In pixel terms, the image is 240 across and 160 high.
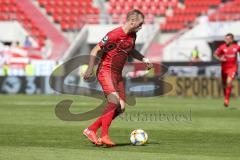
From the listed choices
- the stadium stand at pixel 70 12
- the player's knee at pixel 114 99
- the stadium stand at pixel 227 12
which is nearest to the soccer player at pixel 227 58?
the player's knee at pixel 114 99

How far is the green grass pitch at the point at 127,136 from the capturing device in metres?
9.79

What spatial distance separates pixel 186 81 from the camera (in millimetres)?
31297

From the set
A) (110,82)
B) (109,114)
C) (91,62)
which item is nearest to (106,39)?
(91,62)

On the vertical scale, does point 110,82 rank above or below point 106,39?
below

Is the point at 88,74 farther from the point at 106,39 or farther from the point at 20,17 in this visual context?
the point at 20,17

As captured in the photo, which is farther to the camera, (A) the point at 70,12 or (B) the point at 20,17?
(A) the point at 70,12

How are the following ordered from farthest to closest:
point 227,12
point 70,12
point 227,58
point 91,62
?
point 70,12 → point 227,12 → point 227,58 → point 91,62

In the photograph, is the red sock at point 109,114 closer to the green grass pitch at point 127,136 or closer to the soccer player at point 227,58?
the green grass pitch at point 127,136

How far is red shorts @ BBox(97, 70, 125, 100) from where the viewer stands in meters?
11.1

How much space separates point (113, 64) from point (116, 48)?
27 cm

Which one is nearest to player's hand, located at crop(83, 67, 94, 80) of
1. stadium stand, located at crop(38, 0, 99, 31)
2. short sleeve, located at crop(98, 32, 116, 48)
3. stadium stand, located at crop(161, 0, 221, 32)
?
short sleeve, located at crop(98, 32, 116, 48)

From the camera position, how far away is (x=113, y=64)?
36.7 feet

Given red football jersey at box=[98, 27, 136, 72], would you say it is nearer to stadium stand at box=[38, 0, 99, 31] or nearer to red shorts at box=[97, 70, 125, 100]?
red shorts at box=[97, 70, 125, 100]

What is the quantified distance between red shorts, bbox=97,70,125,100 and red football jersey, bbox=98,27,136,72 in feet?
0.27
